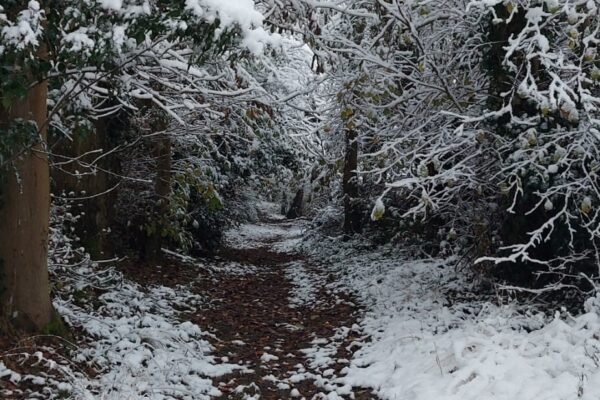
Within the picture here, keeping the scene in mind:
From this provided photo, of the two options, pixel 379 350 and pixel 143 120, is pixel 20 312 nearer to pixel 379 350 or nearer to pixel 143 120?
pixel 379 350

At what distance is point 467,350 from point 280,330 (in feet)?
11.3

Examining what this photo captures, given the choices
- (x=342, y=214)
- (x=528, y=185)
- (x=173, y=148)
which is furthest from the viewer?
(x=342, y=214)

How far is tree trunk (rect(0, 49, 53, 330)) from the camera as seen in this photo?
5414 millimetres

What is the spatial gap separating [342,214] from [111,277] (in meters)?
10.5

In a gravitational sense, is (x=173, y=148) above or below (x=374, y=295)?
above

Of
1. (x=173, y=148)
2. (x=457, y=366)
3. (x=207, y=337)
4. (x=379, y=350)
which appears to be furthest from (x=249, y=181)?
(x=457, y=366)

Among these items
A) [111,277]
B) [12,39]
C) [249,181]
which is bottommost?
[111,277]

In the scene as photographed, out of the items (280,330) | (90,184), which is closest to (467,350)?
(280,330)

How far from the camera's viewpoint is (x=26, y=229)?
5473 mm

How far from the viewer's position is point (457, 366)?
520 centimetres

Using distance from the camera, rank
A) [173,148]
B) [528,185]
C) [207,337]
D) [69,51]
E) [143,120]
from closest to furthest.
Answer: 1. [69,51]
2. [528,185]
3. [207,337]
4. [143,120]
5. [173,148]

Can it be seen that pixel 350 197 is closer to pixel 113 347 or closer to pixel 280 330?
pixel 280 330

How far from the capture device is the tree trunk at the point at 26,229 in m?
5.41

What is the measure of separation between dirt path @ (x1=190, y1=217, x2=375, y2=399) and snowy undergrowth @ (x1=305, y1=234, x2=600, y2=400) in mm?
246
